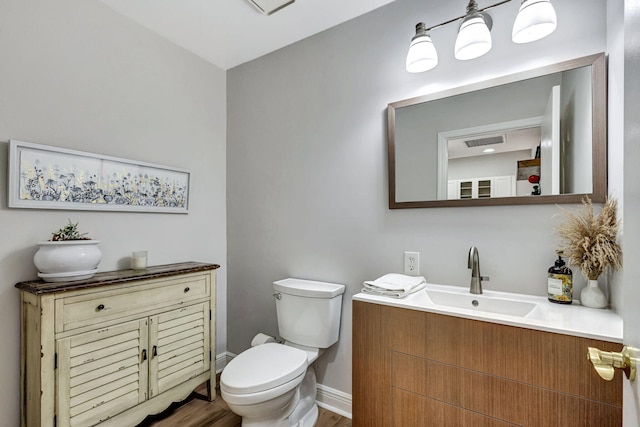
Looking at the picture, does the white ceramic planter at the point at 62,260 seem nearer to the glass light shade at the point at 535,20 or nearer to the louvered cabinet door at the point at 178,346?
the louvered cabinet door at the point at 178,346

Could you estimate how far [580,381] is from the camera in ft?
3.13

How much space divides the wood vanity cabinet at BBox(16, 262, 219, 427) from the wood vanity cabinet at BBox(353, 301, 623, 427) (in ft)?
3.60

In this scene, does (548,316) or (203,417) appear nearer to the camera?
(548,316)

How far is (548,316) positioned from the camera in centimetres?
114

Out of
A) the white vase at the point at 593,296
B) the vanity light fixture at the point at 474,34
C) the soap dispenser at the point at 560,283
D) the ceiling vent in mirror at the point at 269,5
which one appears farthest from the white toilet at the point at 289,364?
the ceiling vent in mirror at the point at 269,5

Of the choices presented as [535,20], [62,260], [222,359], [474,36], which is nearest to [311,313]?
[222,359]

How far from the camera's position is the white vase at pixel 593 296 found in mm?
1195

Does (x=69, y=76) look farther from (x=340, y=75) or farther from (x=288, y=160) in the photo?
(x=340, y=75)

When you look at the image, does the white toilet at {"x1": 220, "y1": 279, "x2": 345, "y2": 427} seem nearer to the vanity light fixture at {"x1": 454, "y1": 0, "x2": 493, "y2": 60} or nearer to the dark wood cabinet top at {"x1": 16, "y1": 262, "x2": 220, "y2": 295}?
the dark wood cabinet top at {"x1": 16, "y1": 262, "x2": 220, "y2": 295}

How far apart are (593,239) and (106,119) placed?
99.9 inches

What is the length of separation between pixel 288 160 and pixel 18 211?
1.50 metres

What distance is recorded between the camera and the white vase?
1.20 metres

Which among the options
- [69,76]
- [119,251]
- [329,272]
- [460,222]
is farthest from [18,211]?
[460,222]

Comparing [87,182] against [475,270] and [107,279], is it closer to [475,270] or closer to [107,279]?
[107,279]
